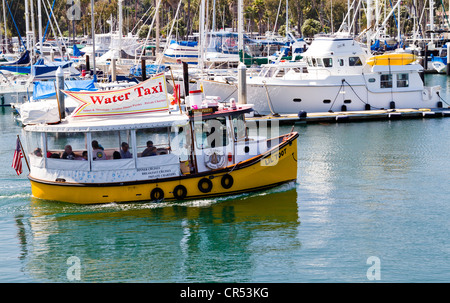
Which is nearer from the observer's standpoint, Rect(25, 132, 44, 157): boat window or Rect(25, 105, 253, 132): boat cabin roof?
Rect(25, 105, 253, 132): boat cabin roof

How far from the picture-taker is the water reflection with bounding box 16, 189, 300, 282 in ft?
56.0

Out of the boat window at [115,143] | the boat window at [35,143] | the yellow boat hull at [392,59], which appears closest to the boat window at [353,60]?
the yellow boat hull at [392,59]

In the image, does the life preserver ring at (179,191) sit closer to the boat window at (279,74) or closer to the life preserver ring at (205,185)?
the life preserver ring at (205,185)

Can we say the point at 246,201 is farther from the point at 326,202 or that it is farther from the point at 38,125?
the point at 38,125

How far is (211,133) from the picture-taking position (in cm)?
2150

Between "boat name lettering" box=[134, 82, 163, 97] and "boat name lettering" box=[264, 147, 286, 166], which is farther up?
"boat name lettering" box=[134, 82, 163, 97]

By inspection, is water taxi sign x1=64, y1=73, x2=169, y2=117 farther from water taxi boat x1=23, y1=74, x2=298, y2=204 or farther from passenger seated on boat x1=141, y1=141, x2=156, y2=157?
passenger seated on boat x1=141, y1=141, x2=156, y2=157

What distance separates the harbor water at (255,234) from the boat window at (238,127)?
79.4 inches

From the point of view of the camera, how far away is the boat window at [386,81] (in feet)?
140

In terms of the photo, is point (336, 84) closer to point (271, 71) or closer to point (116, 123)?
point (271, 71)

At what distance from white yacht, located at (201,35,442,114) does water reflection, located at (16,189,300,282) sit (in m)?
19.7

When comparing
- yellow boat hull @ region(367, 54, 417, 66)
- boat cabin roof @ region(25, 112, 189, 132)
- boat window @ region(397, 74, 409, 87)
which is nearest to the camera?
boat cabin roof @ region(25, 112, 189, 132)

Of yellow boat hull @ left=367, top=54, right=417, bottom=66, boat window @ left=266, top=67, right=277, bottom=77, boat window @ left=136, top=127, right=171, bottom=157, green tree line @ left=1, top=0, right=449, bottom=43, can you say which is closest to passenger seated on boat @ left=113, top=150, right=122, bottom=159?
boat window @ left=136, top=127, right=171, bottom=157

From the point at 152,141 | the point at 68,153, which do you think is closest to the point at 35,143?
the point at 68,153
